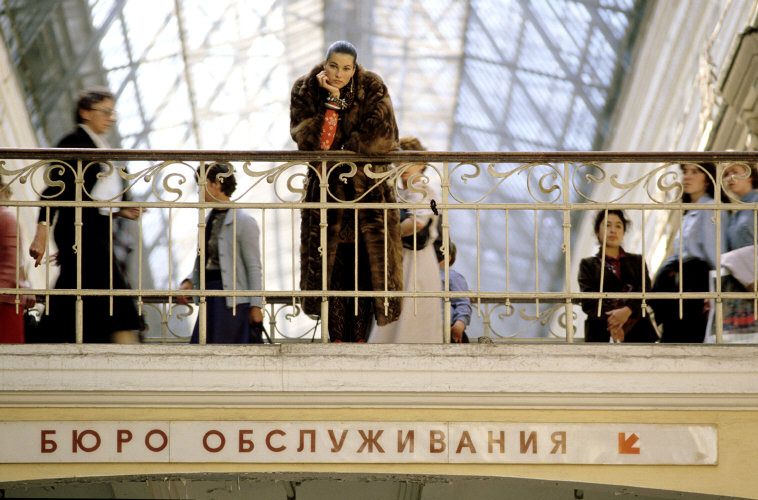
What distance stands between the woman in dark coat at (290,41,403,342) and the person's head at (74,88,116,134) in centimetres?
110

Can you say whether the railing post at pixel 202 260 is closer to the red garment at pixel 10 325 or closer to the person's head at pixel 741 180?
the red garment at pixel 10 325

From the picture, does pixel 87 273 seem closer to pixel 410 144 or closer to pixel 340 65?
pixel 340 65

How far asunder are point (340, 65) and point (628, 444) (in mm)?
2628

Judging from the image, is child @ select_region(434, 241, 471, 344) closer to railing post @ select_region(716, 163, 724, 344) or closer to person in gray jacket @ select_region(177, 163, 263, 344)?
person in gray jacket @ select_region(177, 163, 263, 344)

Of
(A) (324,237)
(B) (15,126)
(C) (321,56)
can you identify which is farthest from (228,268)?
(C) (321,56)

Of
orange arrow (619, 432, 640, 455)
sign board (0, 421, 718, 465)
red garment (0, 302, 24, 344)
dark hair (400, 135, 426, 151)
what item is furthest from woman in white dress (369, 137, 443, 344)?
red garment (0, 302, 24, 344)

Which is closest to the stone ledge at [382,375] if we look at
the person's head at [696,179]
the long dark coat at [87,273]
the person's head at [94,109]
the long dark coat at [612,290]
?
the long dark coat at [87,273]

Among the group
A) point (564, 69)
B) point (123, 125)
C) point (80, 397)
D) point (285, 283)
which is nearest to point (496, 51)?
point (564, 69)

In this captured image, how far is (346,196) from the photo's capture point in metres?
9.97

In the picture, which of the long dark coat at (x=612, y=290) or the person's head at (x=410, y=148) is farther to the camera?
the person's head at (x=410, y=148)

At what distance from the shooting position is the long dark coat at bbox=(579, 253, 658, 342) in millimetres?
10320

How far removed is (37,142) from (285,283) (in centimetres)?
1476

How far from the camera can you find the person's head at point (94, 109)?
10.0 metres

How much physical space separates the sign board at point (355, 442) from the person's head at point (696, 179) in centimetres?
156
